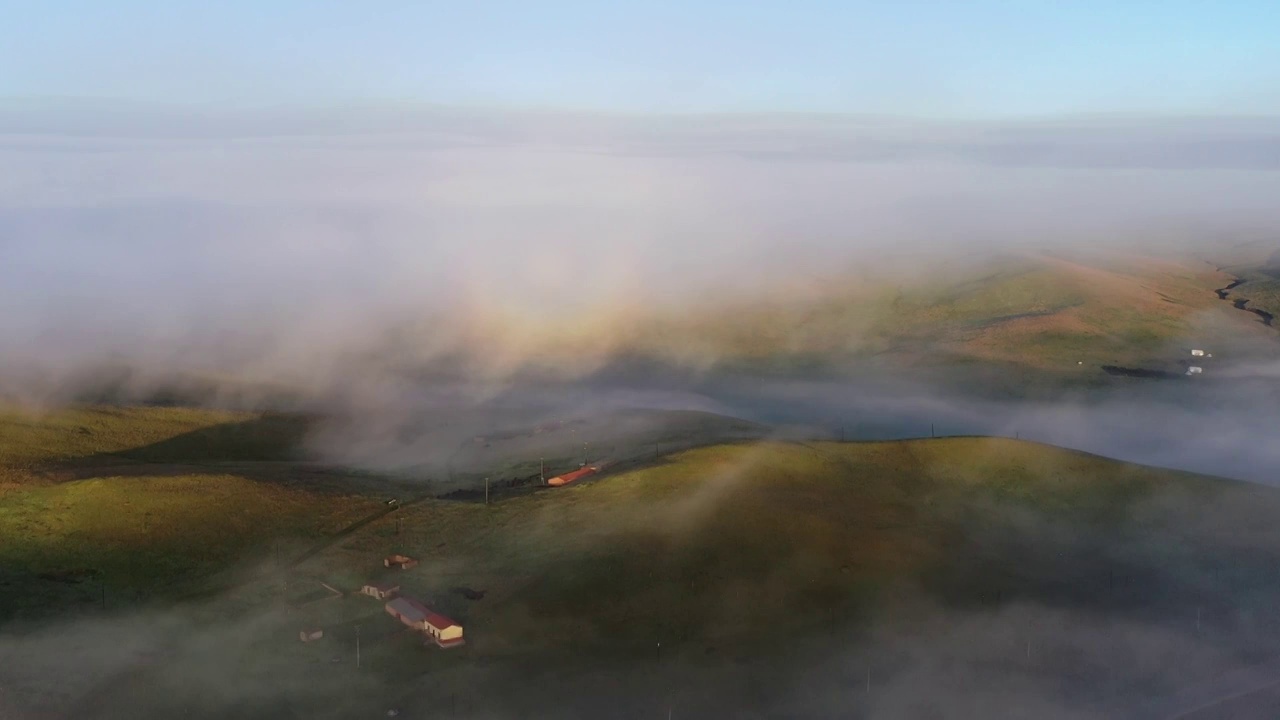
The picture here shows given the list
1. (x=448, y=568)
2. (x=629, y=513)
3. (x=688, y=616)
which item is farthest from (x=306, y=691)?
(x=629, y=513)

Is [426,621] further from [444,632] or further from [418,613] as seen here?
[444,632]

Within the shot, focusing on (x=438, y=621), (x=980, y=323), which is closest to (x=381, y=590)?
(x=438, y=621)

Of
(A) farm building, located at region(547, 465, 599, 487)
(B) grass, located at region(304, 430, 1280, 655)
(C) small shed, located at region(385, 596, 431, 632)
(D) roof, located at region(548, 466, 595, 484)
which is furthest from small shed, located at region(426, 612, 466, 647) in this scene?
(D) roof, located at region(548, 466, 595, 484)

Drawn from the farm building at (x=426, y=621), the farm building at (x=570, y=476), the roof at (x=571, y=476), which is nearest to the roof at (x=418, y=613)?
the farm building at (x=426, y=621)

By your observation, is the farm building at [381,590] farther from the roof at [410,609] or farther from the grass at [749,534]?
the roof at [410,609]

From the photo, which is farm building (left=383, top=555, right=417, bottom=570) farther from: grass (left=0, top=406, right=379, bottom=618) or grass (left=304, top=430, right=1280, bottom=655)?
grass (left=0, top=406, right=379, bottom=618)

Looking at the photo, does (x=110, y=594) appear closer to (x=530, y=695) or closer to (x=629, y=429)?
(x=530, y=695)
